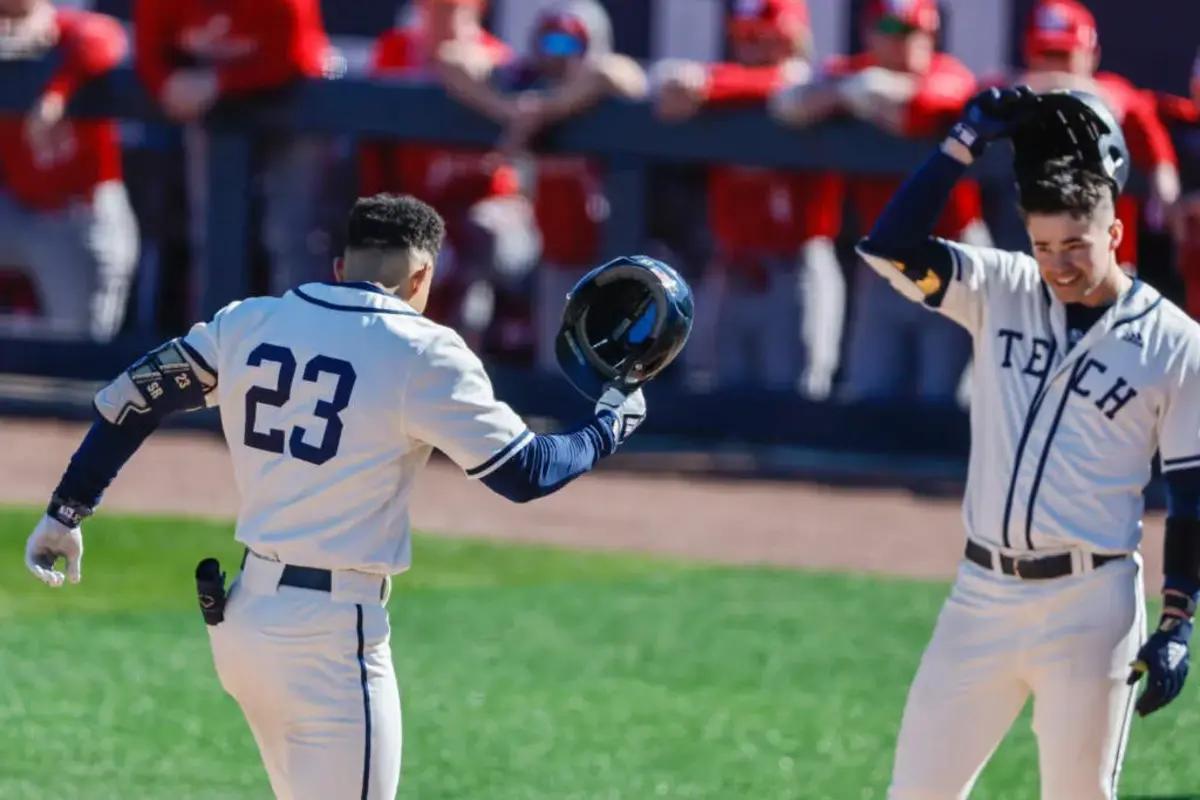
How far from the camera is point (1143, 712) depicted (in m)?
4.26

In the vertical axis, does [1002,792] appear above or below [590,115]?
below

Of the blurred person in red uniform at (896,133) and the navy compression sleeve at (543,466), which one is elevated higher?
the navy compression sleeve at (543,466)

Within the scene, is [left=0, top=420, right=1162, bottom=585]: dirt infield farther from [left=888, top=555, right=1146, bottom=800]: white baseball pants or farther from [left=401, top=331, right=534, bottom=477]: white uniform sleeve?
[left=401, top=331, right=534, bottom=477]: white uniform sleeve

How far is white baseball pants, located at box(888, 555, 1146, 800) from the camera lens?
4.28 meters

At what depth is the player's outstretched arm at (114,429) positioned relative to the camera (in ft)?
13.7

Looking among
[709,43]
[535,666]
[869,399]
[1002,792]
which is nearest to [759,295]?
[869,399]

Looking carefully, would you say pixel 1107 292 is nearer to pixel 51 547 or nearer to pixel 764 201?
pixel 51 547

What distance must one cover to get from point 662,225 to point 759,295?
0.98 metres

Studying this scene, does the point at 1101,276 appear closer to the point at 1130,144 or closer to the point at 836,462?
the point at 1130,144

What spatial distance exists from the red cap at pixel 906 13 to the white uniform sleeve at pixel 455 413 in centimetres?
Answer: 577

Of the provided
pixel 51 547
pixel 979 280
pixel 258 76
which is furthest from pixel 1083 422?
pixel 258 76

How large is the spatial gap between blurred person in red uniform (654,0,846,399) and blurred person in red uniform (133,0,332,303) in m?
1.79

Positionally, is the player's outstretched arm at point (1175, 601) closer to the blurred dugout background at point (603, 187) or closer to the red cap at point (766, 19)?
the blurred dugout background at point (603, 187)

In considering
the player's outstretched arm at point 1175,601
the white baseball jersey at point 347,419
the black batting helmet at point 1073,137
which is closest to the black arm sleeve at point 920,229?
the black batting helmet at point 1073,137
